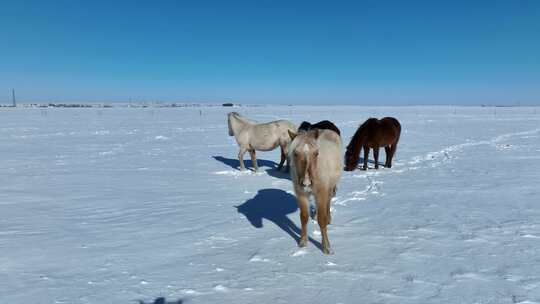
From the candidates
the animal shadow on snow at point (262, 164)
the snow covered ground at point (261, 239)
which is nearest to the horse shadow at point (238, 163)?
the animal shadow on snow at point (262, 164)

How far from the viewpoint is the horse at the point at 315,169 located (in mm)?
3914

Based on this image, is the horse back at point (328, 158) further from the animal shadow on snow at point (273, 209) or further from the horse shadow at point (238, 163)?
the horse shadow at point (238, 163)

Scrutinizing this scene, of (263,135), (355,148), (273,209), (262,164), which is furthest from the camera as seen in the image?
(262,164)

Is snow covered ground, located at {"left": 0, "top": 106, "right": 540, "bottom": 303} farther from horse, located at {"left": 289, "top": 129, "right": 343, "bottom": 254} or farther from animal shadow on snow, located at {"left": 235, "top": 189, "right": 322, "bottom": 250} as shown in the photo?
horse, located at {"left": 289, "top": 129, "right": 343, "bottom": 254}

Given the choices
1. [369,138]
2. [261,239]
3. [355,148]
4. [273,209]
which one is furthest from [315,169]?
[369,138]

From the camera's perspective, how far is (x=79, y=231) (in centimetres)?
531

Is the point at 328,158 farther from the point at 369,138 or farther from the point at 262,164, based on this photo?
the point at 262,164

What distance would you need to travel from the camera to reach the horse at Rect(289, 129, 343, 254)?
3.91m

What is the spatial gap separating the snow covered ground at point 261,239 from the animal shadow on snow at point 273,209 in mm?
38

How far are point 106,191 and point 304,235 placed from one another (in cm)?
546

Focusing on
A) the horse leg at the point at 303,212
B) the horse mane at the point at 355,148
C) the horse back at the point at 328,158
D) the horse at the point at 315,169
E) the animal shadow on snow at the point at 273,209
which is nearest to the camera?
the horse at the point at 315,169

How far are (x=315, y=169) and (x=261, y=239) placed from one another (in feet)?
5.14

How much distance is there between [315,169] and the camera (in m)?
4.11

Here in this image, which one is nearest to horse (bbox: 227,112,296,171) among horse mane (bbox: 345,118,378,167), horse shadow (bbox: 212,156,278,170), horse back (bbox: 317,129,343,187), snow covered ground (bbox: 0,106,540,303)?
snow covered ground (bbox: 0,106,540,303)
